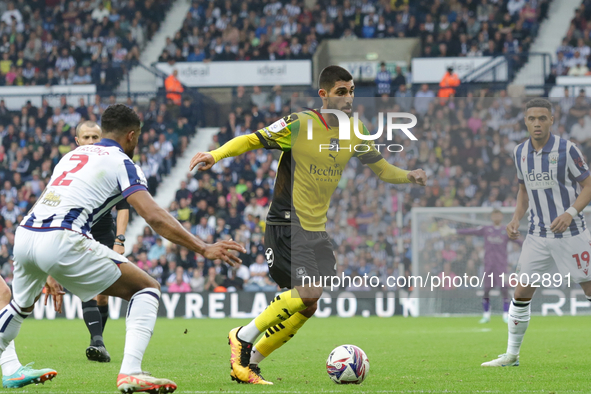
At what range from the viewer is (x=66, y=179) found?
521 cm

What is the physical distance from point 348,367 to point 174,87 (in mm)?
19566

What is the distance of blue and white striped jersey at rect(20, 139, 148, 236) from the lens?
16.8ft

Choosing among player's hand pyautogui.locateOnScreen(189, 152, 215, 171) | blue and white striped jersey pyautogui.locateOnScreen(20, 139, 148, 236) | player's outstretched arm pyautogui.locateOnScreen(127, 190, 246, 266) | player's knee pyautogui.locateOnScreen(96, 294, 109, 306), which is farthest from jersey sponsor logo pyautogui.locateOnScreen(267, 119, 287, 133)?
player's knee pyautogui.locateOnScreen(96, 294, 109, 306)

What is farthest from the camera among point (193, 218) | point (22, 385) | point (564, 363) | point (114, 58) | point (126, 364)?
point (114, 58)

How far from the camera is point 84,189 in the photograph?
5164mm

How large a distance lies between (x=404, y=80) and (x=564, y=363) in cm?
1760

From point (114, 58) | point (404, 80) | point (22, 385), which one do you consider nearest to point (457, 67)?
point (404, 80)

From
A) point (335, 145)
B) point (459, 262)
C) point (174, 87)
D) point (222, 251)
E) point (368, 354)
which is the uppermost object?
point (174, 87)

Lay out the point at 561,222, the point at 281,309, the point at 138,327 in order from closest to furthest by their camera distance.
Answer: the point at 138,327, the point at 281,309, the point at 561,222

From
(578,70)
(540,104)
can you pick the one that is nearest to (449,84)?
(578,70)

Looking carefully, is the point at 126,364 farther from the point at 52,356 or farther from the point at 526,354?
the point at 526,354

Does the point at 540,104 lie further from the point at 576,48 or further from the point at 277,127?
the point at 576,48

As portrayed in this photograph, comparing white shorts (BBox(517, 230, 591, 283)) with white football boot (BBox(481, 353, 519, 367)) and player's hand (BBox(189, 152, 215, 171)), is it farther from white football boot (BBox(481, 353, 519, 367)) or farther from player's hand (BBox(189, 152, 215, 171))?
player's hand (BBox(189, 152, 215, 171))

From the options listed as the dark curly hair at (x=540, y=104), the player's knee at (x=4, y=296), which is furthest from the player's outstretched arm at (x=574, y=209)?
the player's knee at (x=4, y=296)
